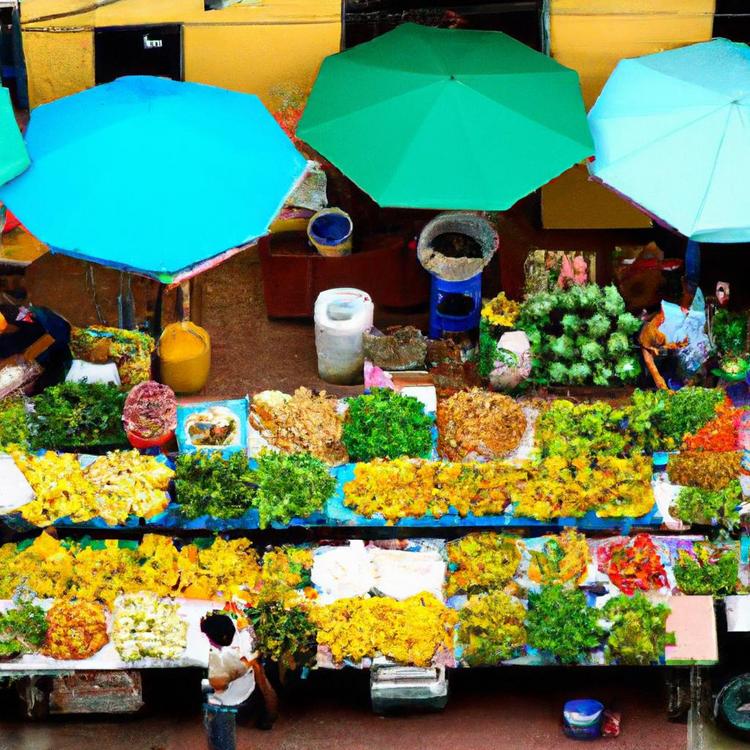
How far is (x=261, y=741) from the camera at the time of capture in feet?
22.7

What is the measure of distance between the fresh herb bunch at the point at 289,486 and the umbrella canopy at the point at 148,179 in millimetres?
1183

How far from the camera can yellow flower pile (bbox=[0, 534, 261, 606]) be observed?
6.85 m

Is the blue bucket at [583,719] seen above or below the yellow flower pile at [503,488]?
below

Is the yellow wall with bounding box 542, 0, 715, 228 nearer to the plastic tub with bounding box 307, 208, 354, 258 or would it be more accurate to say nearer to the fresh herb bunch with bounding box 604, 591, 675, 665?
the plastic tub with bounding box 307, 208, 354, 258

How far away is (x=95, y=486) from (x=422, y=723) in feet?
6.89

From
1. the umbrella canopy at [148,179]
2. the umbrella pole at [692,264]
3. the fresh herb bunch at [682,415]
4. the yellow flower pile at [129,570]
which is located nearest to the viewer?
the yellow flower pile at [129,570]

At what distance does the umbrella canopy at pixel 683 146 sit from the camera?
25.3 feet

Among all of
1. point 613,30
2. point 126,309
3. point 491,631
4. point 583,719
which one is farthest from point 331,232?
point 583,719

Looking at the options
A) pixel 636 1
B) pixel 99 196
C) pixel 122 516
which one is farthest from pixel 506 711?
pixel 636 1

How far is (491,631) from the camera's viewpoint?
6.70m

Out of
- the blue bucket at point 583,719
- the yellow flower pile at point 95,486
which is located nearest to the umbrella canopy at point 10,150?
the yellow flower pile at point 95,486

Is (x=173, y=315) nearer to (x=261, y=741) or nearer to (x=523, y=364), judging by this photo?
(x=523, y=364)

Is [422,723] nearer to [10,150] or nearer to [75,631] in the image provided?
[75,631]

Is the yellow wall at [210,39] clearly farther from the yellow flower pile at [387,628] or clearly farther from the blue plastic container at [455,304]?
the yellow flower pile at [387,628]
